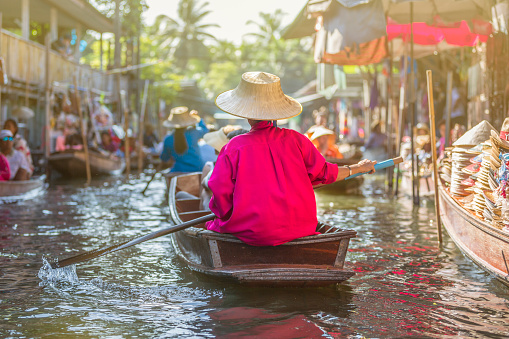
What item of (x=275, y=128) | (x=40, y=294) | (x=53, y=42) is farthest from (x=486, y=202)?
(x=53, y=42)

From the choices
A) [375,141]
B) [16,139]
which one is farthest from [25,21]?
[375,141]

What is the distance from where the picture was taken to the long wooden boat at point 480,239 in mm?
4840

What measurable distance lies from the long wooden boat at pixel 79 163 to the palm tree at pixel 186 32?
3058 centimetres

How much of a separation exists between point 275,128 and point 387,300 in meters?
1.55

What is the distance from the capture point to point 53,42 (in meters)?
19.9

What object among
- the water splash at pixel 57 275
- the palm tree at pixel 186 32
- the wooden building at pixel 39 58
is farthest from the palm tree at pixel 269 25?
the water splash at pixel 57 275

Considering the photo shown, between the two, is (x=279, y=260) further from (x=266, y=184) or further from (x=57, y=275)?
(x=57, y=275)

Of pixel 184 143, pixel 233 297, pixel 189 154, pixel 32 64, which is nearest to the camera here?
pixel 233 297

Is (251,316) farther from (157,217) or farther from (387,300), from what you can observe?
(157,217)

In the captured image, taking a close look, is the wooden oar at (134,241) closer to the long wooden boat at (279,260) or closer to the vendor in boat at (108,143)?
the long wooden boat at (279,260)

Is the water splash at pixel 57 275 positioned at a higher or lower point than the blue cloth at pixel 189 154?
lower

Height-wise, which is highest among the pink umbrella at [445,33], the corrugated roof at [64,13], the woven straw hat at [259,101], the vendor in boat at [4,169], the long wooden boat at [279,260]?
the corrugated roof at [64,13]

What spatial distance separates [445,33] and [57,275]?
27.1ft

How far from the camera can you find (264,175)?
4.71 meters
